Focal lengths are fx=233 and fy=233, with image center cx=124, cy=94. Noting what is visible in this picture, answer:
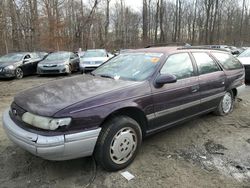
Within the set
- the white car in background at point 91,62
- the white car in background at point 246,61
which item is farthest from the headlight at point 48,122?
the white car in background at point 91,62

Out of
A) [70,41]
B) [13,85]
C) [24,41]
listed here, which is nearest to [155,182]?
[13,85]

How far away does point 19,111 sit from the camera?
2900 millimetres

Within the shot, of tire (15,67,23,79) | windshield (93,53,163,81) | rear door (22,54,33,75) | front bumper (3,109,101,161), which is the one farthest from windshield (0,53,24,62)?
front bumper (3,109,101,161)

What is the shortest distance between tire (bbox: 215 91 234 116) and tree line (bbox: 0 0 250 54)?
61.6 feet

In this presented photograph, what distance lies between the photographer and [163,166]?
3135 millimetres

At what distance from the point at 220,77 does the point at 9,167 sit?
12.9ft

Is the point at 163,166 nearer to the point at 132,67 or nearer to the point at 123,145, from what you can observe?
the point at 123,145

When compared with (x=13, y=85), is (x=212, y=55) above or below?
above

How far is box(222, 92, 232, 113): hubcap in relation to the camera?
4934 millimetres

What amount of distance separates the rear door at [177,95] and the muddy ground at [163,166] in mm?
449

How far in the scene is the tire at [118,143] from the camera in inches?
111

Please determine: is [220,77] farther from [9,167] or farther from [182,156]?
[9,167]

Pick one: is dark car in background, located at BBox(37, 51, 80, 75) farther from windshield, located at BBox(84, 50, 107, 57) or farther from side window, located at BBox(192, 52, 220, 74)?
side window, located at BBox(192, 52, 220, 74)

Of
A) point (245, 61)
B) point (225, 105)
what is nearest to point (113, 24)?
point (245, 61)
